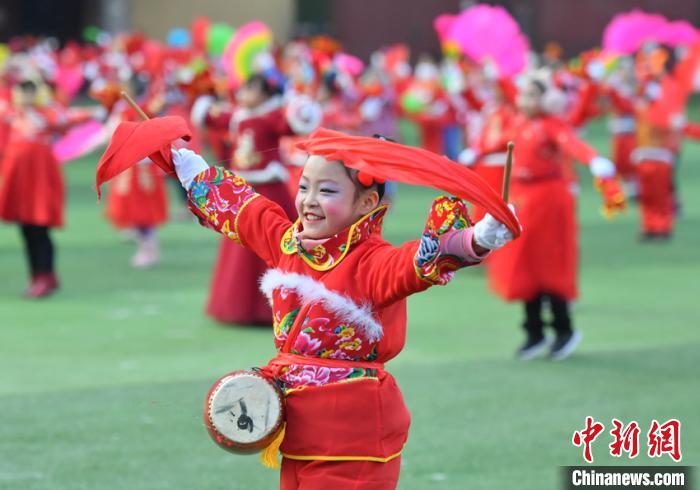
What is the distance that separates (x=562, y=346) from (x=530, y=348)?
17 centimetres

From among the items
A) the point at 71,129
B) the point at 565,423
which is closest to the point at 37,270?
the point at 71,129

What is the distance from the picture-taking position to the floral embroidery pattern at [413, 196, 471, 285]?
3.23 meters

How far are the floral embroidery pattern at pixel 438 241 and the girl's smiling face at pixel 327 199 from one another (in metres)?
0.33

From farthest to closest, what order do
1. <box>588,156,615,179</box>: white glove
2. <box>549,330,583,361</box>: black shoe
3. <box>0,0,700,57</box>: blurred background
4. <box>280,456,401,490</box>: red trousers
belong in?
<box>0,0,700,57</box>: blurred background → <box>549,330,583,361</box>: black shoe → <box>588,156,615,179</box>: white glove → <box>280,456,401,490</box>: red trousers

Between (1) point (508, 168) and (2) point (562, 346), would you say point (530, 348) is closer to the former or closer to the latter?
(2) point (562, 346)

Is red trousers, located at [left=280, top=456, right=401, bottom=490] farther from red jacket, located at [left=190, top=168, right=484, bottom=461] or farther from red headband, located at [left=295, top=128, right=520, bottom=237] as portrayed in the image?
red headband, located at [left=295, top=128, right=520, bottom=237]

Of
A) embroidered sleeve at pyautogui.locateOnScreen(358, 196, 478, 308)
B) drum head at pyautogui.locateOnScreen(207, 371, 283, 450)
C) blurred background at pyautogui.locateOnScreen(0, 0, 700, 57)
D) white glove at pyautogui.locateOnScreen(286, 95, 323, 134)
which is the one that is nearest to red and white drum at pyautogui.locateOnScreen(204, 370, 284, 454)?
drum head at pyautogui.locateOnScreen(207, 371, 283, 450)

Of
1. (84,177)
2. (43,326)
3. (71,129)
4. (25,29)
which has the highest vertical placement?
(25,29)

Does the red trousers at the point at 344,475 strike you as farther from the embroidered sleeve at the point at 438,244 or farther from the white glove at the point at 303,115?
the white glove at the point at 303,115

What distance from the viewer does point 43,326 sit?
26.0ft

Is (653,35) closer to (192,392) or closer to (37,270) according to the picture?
(37,270)

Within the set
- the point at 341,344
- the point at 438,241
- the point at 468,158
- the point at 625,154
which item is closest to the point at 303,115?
the point at 468,158

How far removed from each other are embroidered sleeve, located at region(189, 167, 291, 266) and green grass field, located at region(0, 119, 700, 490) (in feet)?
2.23

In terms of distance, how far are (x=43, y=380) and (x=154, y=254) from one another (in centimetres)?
408
